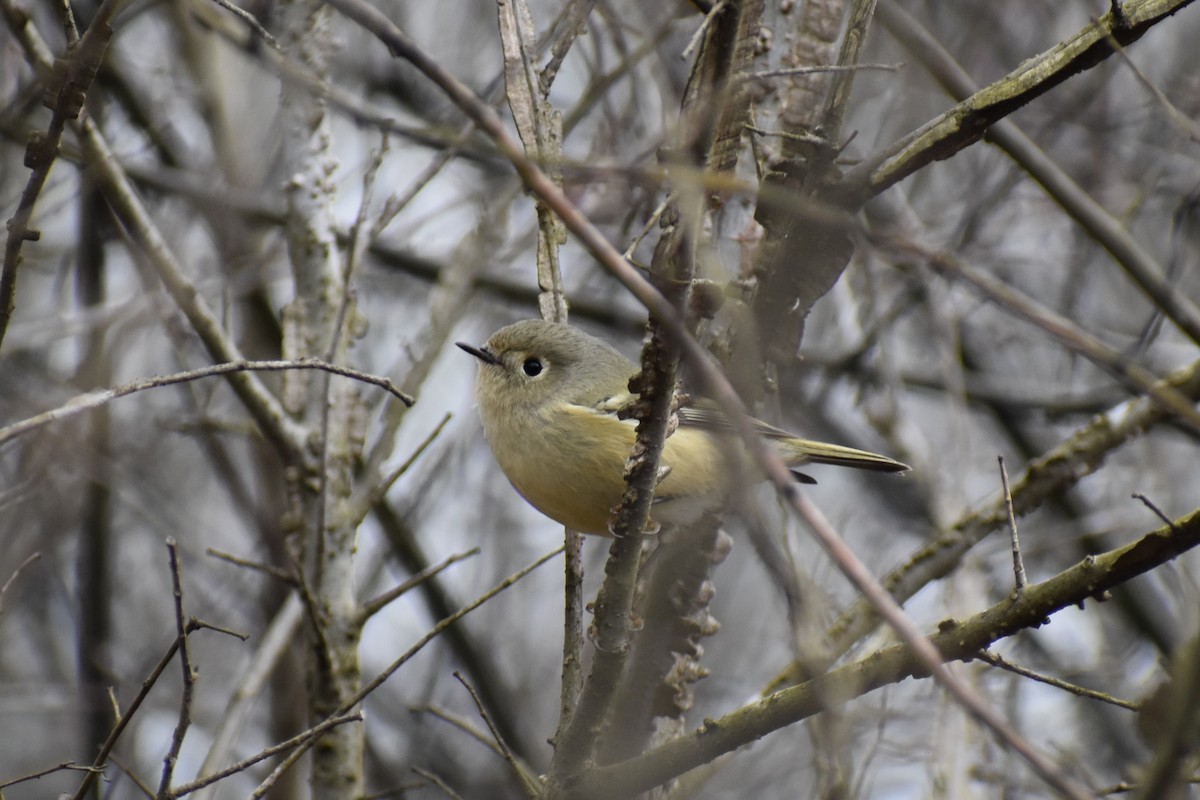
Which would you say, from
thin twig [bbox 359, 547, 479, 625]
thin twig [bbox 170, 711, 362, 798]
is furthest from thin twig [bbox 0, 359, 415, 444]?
thin twig [bbox 359, 547, 479, 625]

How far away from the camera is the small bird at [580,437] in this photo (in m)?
3.69

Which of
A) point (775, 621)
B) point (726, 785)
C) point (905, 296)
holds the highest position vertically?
point (905, 296)

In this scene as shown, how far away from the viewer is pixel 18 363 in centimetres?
608

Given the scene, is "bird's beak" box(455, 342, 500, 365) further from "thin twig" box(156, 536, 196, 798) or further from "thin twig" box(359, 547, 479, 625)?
"thin twig" box(156, 536, 196, 798)

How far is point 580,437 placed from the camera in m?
3.82

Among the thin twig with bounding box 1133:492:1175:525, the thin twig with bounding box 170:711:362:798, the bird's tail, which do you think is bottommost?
the thin twig with bounding box 170:711:362:798

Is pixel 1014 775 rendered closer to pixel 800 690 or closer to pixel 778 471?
pixel 800 690

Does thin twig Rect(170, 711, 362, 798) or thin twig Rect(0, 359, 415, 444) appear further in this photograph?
thin twig Rect(170, 711, 362, 798)

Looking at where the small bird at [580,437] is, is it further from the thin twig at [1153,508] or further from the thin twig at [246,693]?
the thin twig at [1153,508]

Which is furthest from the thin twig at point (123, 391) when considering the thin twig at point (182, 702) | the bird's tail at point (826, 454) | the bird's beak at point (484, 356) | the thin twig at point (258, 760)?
the bird's tail at point (826, 454)

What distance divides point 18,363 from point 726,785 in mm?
4719

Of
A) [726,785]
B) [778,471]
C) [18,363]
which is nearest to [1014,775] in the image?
[726,785]

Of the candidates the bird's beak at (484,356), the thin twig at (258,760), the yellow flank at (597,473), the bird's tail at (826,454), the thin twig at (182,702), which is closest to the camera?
the thin twig at (182,702)

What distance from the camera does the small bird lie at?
369 cm
